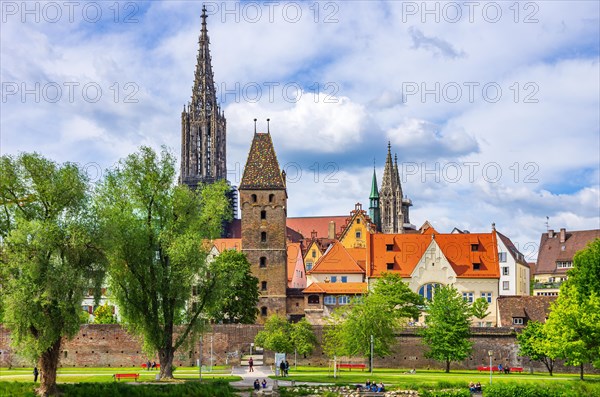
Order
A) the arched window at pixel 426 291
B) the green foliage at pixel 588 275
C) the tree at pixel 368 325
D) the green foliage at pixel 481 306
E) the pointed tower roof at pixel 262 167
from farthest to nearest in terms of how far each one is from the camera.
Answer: the pointed tower roof at pixel 262 167 → the arched window at pixel 426 291 → the green foliage at pixel 481 306 → the tree at pixel 368 325 → the green foliage at pixel 588 275

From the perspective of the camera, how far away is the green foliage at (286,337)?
72.4 metres

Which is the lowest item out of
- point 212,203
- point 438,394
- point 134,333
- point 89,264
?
point 438,394

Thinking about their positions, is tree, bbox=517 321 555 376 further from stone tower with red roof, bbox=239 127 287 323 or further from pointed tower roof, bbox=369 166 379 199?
pointed tower roof, bbox=369 166 379 199

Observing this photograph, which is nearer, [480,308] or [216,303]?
[216,303]

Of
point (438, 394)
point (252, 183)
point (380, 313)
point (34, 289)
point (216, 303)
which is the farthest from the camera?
point (252, 183)

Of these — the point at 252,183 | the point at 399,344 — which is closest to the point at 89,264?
the point at 399,344

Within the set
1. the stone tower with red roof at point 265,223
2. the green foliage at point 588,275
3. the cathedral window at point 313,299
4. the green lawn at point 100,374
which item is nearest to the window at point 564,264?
the cathedral window at point 313,299

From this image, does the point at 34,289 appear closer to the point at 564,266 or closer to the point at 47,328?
the point at 47,328

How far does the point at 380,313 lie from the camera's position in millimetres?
71188

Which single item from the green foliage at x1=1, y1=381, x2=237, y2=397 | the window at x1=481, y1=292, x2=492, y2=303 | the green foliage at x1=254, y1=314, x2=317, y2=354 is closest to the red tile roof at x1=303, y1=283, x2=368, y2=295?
the green foliage at x1=254, y1=314, x2=317, y2=354

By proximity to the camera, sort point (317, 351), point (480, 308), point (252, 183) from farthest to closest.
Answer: point (252, 183)
point (480, 308)
point (317, 351)

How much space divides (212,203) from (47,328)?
15641mm

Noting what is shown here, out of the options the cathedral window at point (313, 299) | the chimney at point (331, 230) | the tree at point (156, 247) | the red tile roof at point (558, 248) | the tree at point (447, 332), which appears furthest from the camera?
the chimney at point (331, 230)

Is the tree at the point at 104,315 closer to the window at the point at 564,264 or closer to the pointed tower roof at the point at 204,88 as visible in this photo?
the window at the point at 564,264
